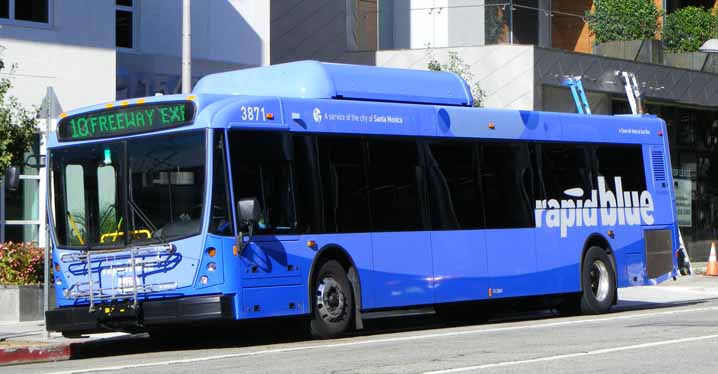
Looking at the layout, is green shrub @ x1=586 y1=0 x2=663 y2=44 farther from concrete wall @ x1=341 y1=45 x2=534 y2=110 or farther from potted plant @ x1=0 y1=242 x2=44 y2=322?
potted plant @ x1=0 y1=242 x2=44 y2=322

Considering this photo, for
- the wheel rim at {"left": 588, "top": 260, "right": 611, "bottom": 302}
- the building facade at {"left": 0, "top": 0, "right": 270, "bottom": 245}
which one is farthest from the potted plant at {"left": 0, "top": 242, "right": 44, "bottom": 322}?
the wheel rim at {"left": 588, "top": 260, "right": 611, "bottom": 302}

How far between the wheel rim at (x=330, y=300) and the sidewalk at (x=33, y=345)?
304cm

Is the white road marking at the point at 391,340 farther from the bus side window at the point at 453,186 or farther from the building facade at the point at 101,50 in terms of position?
the building facade at the point at 101,50

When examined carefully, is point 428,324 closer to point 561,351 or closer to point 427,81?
point 427,81

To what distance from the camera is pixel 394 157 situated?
57.9 ft

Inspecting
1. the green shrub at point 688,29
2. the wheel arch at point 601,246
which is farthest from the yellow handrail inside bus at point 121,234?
the green shrub at point 688,29

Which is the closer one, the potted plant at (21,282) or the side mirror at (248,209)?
the side mirror at (248,209)

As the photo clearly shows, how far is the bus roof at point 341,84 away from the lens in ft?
56.8

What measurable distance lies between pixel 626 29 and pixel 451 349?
87.3 ft

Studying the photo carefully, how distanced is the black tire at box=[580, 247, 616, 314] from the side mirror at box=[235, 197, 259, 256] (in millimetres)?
7098

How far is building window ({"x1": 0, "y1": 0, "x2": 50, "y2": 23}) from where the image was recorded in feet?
77.1

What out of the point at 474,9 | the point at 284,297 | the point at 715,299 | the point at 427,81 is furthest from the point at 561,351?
the point at 474,9

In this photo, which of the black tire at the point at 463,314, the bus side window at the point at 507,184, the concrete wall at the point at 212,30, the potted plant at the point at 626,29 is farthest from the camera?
the potted plant at the point at 626,29

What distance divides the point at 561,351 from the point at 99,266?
5.57 m
